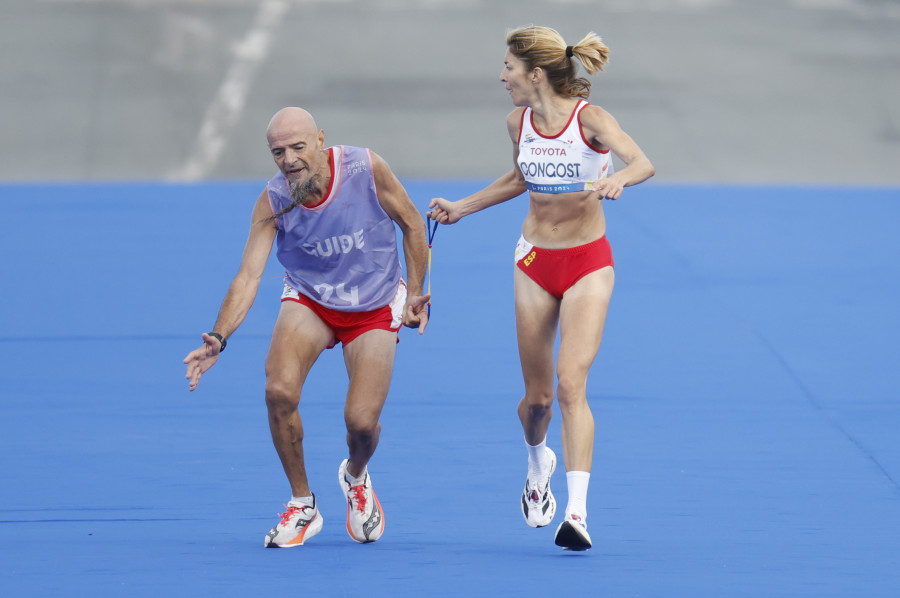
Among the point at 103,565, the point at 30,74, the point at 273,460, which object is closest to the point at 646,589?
Result: the point at 103,565

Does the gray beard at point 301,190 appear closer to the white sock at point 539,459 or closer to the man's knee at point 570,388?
the man's knee at point 570,388

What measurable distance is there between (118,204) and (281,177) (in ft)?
29.4

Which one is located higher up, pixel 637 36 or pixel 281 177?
pixel 637 36

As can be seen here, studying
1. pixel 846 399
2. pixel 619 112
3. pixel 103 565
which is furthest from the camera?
pixel 619 112

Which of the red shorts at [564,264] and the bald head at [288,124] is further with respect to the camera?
the red shorts at [564,264]

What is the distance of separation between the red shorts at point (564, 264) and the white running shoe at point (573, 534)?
980 mm

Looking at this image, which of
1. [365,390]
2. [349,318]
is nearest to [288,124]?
[349,318]

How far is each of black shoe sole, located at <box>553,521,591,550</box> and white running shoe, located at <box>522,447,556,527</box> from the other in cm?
54

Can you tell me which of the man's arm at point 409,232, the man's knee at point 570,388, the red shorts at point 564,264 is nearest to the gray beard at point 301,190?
the man's arm at point 409,232

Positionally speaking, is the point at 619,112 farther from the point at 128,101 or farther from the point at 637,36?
the point at 128,101

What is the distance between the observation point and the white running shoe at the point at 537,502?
5141mm

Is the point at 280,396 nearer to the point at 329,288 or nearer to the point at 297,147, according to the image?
the point at 329,288

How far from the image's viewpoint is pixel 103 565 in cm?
458

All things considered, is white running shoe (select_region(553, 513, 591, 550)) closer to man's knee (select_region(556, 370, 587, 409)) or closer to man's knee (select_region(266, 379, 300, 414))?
man's knee (select_region(556, 370, 587, 409))
